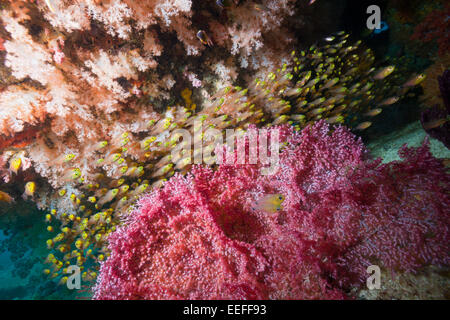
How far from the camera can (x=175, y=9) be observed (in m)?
4.31

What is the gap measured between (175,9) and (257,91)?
2515 millimetres

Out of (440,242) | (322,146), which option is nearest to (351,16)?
(322,146)

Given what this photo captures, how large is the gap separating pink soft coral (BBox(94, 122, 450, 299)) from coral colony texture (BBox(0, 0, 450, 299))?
16mm

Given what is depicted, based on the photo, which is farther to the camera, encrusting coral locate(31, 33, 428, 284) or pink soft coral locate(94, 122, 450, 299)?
encrusting coral locate(31, 33, 428, 284)

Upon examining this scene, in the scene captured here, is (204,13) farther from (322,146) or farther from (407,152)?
(407,152)

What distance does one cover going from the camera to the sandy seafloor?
5.16 metres

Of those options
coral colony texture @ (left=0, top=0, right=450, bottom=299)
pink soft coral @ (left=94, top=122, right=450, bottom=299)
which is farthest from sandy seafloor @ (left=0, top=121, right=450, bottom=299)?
pink soft coral @ (left=94, top=122, right=450, bottom=299)

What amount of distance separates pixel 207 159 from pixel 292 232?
191cm

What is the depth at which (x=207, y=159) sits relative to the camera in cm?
380

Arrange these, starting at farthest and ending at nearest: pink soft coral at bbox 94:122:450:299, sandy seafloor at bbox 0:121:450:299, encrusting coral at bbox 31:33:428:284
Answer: sandy seafloor at bbox 0:121:450:299
encrusting coral at bbox 31:33:428:284
pink soft coral at bbox 94:122:450:299

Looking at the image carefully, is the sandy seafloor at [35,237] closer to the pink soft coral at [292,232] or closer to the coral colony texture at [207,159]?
the coral colony texture at [207,159]

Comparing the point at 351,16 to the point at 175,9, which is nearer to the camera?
the point at 175,9

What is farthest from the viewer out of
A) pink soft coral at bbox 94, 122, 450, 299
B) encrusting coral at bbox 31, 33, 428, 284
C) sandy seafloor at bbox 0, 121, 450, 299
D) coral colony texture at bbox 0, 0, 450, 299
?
sandy seafloor at bbox 0, 121, 450, 299

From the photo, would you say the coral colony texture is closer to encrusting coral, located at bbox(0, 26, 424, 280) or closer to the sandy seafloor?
encrusting coral, located at bbox(0, 26, 424, 280)
